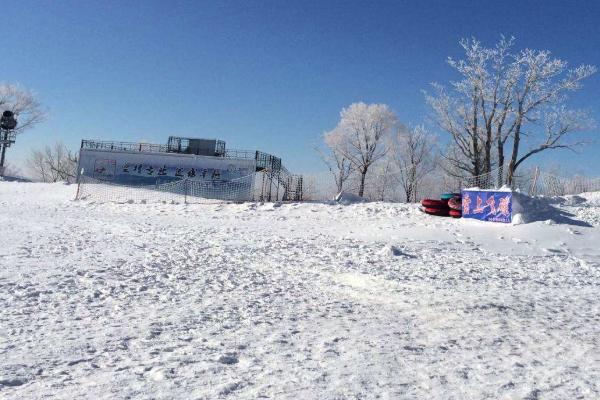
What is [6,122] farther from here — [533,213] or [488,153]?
[533,213]

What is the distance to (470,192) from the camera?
52.2 feet

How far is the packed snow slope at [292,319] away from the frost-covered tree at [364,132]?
117 feet

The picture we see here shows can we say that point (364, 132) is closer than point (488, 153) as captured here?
No

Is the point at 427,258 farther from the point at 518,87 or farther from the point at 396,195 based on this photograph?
the point at 396,195

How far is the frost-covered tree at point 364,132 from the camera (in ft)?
152

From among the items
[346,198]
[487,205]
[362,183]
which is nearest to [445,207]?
[487,205]

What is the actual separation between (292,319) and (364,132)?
43170 mm

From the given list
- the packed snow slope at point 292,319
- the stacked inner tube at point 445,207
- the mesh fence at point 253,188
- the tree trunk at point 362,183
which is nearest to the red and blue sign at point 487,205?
the stacked inner tube at point 445,207

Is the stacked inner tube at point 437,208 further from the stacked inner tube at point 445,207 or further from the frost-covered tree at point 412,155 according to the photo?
the frost-covered tree at point 412,155

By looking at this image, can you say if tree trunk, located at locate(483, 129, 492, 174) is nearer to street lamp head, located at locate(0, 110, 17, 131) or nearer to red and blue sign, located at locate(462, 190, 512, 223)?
red and blue sign, located at locate(462, 190, 512, 223)

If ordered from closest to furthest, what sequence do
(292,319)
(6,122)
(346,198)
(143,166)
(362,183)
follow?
(292,319) < (346,198) < (143,166) < (6,122) < (362,183)

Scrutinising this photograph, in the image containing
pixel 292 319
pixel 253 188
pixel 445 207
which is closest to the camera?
pixel 292 319

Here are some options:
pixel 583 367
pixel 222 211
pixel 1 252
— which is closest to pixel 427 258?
pixel 583 367

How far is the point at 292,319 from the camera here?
488cm
